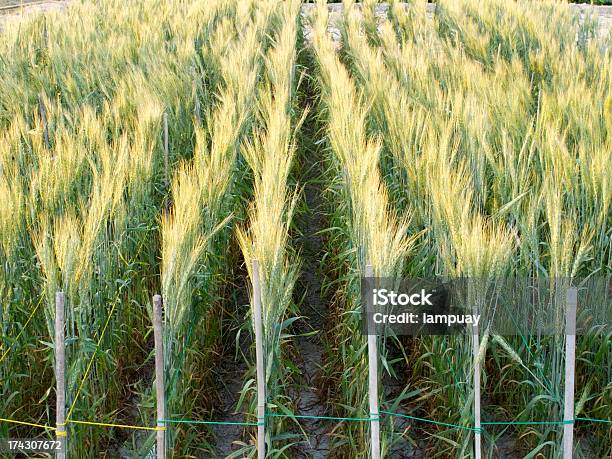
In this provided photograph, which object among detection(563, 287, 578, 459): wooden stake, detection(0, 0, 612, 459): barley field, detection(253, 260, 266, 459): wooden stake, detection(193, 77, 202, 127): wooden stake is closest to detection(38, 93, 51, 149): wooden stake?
detection(0, 0, 612, 459): barley field

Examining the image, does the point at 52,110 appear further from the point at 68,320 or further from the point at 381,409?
the point at 381,409

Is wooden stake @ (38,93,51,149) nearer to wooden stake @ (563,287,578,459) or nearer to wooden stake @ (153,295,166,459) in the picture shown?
wooden stake @ (153,295,166,459)

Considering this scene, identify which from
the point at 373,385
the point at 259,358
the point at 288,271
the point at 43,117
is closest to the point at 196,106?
the point at 43,117

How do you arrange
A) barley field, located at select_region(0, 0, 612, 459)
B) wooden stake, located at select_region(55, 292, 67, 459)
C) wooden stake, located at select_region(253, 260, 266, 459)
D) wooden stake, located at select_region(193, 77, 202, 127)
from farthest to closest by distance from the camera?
wooden stake, located at select_region(193, 77, 202, 127) < barley field, located at select_region(0, 0, 612, 459) < wooden stake, located at select_region(253, 260, 266, 459) < wooden stake, located at select_region(55, 292, 67, 459)

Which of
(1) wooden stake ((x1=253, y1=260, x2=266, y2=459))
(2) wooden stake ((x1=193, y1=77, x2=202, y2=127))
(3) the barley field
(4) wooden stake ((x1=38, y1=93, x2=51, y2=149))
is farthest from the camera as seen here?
(2) wooden stake ((x1=193, y1=77, x2=202, y2=127))

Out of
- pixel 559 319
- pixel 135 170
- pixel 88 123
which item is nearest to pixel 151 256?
pixel 135 170

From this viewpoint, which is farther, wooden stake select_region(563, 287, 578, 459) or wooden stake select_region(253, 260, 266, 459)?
wooden stake select_region(253, 260, 266, 459)

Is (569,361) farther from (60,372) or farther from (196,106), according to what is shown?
(196,106)

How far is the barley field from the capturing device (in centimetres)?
265

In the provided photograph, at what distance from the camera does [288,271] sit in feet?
12.7

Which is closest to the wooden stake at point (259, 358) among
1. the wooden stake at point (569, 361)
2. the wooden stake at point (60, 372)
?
the wooden stake at point (60, 372)

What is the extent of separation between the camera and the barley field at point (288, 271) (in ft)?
8.69

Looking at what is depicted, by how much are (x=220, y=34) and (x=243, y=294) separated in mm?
3321

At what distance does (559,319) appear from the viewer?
269 centimetres
